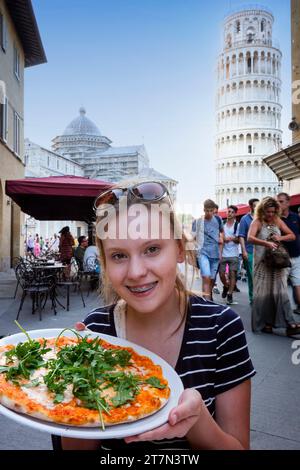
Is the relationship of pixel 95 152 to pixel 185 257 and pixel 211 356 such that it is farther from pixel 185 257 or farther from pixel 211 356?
pixel 211 356

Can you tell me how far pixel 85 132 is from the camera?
111 m

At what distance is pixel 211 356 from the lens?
1508 mm

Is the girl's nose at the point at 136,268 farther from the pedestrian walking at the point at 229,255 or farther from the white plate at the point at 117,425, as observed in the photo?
the pedestrian walking at the point at 229,255

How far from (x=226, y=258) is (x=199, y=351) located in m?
8.10

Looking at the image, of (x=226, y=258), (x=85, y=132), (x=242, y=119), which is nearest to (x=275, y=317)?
(x=226, y=258)

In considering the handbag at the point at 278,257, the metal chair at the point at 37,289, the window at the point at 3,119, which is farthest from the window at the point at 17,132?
the handbag at the point at 278,257

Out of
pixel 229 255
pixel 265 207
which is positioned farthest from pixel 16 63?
pixel 265 207

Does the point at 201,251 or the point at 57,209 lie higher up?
the point at 57,209

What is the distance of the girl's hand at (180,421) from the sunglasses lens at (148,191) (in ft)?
2.33

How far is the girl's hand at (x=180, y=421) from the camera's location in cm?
107

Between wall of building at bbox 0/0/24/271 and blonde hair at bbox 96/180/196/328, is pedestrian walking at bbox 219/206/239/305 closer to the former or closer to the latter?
blonde hair at bbox 96/180/196/328

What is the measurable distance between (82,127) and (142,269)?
4551 inches
